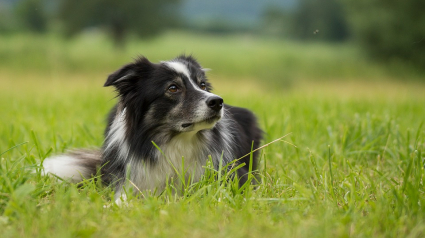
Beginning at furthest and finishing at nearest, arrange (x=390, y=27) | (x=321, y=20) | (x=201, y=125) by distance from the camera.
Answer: (x=321, y=20) → (x=390, y=27) → (x=201, y=125)

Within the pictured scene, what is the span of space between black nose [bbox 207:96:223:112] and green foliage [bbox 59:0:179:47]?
18.6 m

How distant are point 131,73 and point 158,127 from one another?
0.47 m

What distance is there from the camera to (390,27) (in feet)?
49.7

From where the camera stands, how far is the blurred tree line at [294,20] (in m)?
15.0

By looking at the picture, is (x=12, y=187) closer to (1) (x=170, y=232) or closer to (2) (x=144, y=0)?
(1) (x=170, y=232)

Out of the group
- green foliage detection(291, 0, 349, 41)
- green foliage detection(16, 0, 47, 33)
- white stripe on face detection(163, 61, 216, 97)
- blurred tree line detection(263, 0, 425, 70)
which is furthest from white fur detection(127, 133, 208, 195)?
green foliage detection(16, 0, 47, 33)

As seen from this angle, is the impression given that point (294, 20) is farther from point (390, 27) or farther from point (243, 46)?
point (390, 27)

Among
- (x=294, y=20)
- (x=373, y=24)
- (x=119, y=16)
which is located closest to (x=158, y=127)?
(x=373, y=24)

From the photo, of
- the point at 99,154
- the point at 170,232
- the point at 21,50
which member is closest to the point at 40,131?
the point at 99,154

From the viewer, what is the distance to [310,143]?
4.38 meters

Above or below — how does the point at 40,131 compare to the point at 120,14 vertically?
below

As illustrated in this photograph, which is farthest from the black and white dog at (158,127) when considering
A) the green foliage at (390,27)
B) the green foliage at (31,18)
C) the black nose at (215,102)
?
A: the green foliage at (31,18)

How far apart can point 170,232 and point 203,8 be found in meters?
30.1

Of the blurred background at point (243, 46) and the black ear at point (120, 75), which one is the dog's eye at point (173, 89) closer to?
the black ear at point (120, 75)
